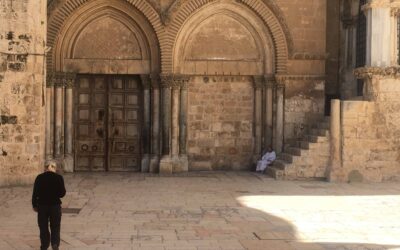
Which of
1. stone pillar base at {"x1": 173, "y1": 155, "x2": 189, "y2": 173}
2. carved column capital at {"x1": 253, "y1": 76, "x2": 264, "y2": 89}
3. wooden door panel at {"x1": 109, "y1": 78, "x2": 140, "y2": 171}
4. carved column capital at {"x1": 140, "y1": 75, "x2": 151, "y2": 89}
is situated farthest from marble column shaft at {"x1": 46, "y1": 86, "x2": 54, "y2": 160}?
carved column capital at {"x1": 253, "y1": 76, "x2": 264, "y2": 89}

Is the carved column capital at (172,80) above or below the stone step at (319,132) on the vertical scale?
above

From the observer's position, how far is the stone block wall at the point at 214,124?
678 inches

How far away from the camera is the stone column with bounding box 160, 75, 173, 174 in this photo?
16578 millimetres

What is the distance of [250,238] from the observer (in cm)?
839

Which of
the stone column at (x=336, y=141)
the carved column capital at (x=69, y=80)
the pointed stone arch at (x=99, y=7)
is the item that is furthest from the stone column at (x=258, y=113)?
the carved column capital at (x=69, y=80)

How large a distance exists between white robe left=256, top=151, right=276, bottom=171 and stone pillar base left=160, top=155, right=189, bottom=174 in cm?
199

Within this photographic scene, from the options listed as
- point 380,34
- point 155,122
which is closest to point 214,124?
point 155,122

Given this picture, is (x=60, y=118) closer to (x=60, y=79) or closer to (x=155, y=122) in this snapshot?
(x=60, y=79)

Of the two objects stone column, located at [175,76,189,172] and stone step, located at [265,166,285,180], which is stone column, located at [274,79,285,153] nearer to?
stone step, located at [265,166,285,180]

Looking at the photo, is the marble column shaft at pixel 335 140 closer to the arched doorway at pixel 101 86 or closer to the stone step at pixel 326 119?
the stone step at pixel 326 119

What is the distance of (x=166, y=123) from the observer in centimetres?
1678

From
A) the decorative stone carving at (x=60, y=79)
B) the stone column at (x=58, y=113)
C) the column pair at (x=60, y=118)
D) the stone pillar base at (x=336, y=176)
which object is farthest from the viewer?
the stone column at (x=58, y=113)

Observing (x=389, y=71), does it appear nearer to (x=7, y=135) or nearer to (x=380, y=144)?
(x=380, y=144)

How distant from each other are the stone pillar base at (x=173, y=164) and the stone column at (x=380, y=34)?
5497 mm
